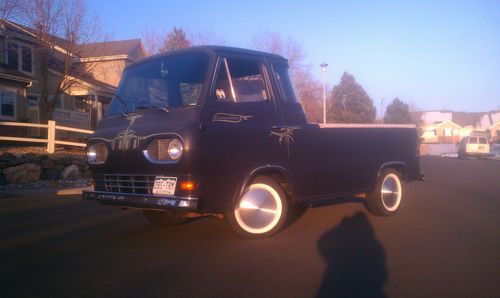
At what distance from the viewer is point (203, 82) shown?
15.9 ft

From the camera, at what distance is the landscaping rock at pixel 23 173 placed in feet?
38.9

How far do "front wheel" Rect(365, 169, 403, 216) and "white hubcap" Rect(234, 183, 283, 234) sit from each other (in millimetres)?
2263

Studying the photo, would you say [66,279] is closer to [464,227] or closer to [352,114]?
[464,227]

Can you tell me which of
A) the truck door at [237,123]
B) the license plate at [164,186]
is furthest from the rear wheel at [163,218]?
the truck door at [237,123]

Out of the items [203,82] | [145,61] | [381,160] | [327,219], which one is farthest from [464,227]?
[145,61]

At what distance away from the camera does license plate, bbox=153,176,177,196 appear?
452cm

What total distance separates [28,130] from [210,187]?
2145cm

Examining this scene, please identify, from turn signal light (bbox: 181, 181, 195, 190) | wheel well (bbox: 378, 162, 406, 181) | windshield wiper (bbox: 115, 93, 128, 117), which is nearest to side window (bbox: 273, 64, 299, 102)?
turn signal light (bbox: 181, 181, 195, 190)

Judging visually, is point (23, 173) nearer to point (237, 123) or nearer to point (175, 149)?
point (175, 149)

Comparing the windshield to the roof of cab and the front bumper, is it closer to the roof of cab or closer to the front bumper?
the roof of cab

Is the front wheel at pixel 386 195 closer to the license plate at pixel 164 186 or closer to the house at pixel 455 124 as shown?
the license plate at pixel 164 186

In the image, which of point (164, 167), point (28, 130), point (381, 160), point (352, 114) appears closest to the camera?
point (164, 167)

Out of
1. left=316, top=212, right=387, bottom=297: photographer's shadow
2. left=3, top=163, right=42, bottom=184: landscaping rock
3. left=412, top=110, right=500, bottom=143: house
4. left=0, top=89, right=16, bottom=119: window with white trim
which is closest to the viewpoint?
left=316, top=212, right=387, bottom=297: photographer's shadow

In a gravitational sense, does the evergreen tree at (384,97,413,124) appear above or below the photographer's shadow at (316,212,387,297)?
above
